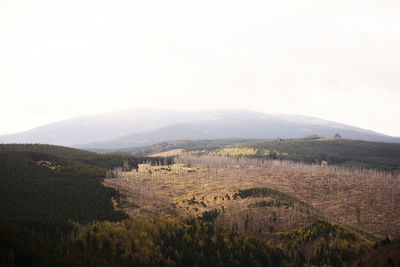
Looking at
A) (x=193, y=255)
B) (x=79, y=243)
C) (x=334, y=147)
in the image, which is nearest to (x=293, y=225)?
(x=193, y=255)

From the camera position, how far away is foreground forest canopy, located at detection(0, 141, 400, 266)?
86.9ft

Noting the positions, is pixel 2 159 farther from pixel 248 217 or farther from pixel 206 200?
pixel 248 217

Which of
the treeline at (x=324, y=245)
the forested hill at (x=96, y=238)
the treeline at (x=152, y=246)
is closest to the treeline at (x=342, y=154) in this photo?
the treeline at (x=324, y=245)

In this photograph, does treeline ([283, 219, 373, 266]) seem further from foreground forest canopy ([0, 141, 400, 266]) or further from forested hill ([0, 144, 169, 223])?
forested hill ([0, 144, 169, 223])

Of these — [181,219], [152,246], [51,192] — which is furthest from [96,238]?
[51,192]

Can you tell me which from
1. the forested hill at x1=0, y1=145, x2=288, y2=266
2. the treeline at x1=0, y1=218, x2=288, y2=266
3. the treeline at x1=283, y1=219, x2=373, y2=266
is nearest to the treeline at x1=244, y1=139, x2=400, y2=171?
the treeline at x1=283, y1=219, x2=373, y2=266

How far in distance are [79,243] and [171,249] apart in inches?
396

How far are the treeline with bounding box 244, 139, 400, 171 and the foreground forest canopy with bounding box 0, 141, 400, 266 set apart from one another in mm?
88051

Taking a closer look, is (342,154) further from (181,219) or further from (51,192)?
(51,192)

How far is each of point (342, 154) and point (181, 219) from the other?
174930 mm

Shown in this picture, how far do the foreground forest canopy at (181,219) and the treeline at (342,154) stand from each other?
289ft

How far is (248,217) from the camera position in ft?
147

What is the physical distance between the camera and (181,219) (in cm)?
3862

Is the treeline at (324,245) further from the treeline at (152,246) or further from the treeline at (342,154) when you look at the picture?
the treeline at (342,154)
